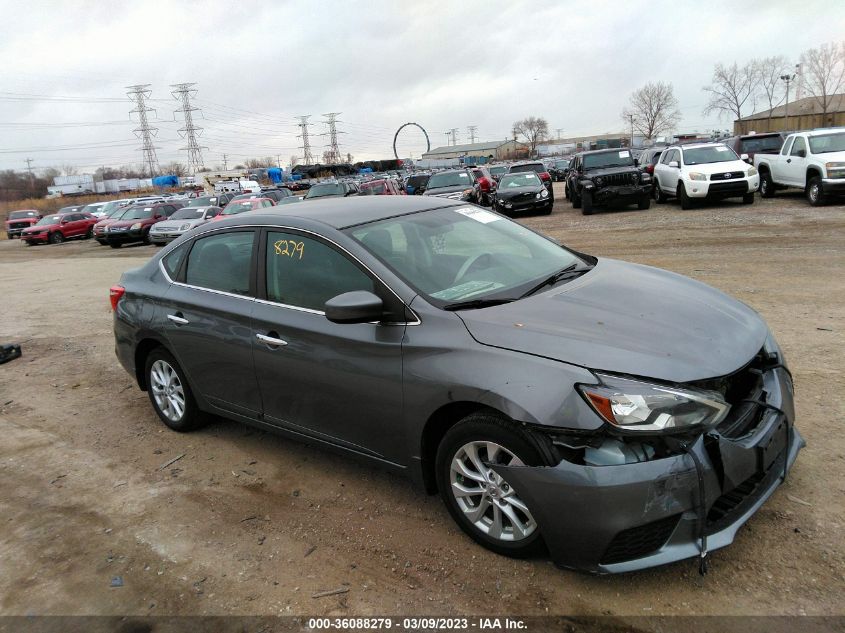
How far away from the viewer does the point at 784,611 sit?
2518 millimetres

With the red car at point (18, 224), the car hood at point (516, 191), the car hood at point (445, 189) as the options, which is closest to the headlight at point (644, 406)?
the car hood at point (445, 189)

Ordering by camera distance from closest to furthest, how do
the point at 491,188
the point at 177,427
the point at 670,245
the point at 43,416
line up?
the point at 177,427 → the point at 43,416 → the point at 670,245 → the point at 491,188

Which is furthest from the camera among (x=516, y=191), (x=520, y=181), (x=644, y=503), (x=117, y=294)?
(x=520, y=181)

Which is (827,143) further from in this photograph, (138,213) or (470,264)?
(138,213)

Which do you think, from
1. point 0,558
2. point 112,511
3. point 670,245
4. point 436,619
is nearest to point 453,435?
point 436,619

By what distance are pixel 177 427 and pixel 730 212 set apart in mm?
15335

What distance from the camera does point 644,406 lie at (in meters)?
2.56

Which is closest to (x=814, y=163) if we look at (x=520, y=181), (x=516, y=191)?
(x=516, y=191)

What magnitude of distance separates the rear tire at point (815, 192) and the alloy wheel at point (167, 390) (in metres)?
16.0

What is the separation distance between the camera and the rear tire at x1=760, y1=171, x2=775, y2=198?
716 inches

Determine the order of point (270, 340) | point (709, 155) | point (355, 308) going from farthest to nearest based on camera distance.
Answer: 1. point (709, 155)
2. point (270, 340)
3. point (355, 308)

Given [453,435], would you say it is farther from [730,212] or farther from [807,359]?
[730,212]

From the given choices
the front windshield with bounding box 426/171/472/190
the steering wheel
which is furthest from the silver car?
the steering wheel

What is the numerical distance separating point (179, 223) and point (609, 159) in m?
15.2
